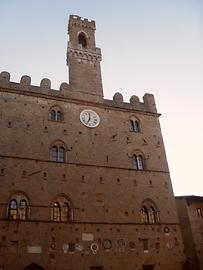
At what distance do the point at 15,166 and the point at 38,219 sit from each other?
312 centimetres

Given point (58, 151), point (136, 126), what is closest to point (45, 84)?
point (58, 151)

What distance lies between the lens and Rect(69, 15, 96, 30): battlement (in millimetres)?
24312

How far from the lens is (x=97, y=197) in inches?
704

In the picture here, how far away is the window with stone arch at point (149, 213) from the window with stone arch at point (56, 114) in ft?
24.6

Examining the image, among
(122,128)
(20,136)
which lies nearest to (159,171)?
(122,128)

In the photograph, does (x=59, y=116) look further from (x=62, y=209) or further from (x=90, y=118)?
(x=62, y=209)

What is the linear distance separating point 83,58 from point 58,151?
26.6 feet

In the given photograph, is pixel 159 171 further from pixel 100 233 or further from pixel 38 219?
pixel 38 219

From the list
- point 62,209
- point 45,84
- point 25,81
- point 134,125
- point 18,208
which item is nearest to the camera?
point 18,208

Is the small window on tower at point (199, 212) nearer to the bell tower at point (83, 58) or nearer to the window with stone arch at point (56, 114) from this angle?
the bell tower at point (83, 58)

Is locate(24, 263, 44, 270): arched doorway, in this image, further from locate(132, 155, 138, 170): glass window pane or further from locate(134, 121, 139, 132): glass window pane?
locate(134, 121, 139, 132): glass window pane

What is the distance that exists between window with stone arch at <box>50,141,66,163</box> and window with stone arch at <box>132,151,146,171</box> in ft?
15.7

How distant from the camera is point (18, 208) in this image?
15844 mm

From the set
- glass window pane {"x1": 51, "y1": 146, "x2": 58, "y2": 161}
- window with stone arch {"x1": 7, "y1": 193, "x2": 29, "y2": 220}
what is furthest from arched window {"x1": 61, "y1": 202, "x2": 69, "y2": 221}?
glass window pane {"x1": 51, "y1": 146, "x2": 58, "y2": 161}
